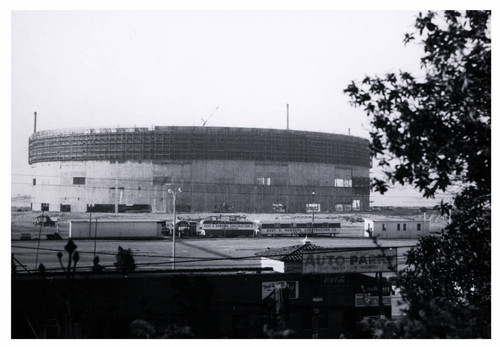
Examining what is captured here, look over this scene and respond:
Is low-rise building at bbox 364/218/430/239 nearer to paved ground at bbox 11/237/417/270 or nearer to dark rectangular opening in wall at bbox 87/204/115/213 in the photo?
paved ground at bbox 11/237/417/270

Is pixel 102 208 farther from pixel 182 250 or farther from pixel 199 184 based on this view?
pixel 182 250

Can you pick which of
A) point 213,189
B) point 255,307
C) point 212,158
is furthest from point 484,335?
point 212,158

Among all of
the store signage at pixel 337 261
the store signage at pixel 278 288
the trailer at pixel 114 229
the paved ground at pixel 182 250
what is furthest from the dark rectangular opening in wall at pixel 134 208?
the store signage at pixel 337 261

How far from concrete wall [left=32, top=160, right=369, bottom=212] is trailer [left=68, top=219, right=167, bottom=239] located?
4.54m

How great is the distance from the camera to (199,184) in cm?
2972

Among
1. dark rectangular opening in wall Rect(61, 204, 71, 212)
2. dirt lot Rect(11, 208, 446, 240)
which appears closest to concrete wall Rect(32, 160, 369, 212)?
dark rectangular opening in wall Rect(61, 204, 71, 212)

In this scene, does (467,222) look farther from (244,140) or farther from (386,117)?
(244,140)

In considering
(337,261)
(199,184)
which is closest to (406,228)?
(337,261)

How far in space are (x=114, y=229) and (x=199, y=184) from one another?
1112 centimetres

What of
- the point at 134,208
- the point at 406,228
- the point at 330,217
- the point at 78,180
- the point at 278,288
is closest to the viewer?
the point at 278,288

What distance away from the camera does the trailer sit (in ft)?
59.0

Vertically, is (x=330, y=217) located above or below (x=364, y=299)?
above

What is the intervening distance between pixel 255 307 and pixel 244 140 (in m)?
24.8

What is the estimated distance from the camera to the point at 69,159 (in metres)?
38.0
